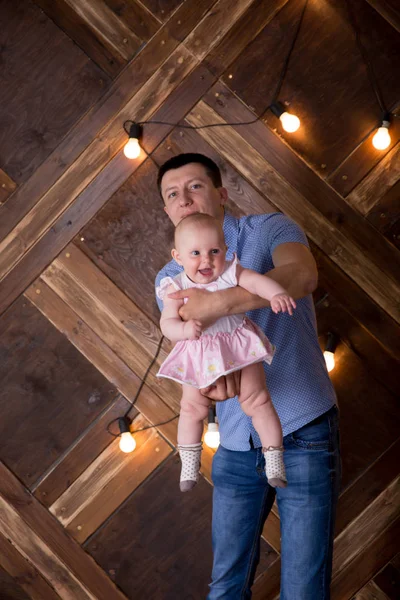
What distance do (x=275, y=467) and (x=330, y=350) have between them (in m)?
1.00

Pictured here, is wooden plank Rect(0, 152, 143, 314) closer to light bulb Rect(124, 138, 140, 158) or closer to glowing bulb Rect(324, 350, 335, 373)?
light bulb Rect(124, 138, 140, 158)

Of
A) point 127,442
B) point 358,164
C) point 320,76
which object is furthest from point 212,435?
point 320,76

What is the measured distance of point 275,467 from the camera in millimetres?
1715

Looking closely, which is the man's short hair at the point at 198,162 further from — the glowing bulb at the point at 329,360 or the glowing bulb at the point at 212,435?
the glowing bulb at the point at 212,435

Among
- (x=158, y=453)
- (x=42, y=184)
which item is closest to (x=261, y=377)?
(x=158, y=453)

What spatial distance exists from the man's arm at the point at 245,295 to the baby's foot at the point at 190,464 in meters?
0.43

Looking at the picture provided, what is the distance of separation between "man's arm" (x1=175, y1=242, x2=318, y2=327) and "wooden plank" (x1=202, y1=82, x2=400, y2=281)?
95 cm

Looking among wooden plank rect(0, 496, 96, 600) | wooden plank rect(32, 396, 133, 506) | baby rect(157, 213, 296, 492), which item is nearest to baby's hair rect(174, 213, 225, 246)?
baby rect(157, 213, 296, 492)

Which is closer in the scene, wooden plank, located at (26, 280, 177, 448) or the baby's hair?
the baby's hair

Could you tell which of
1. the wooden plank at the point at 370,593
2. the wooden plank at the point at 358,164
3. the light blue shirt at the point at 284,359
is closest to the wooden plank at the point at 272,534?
the wooden plank at the point at 370,593

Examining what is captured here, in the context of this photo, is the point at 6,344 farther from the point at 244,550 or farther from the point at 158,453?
the point at 244,550

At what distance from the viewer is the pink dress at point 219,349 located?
169 cm

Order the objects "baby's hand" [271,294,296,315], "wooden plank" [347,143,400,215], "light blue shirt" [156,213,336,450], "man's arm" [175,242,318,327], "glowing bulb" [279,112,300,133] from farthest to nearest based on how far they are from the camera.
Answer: "wooden plank" [347,143,400,215], "glowing bulb" [279,112,300,133], "light blue shirt" [156,213,336,450], "man's arm" [175,242,318,327], "baby's hand" [271,294,296,315]

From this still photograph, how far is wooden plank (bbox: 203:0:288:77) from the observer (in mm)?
2623
